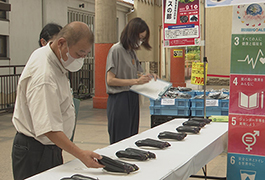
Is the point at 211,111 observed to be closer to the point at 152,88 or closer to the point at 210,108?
the point at 210,108

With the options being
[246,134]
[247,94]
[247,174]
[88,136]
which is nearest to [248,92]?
[247,94]

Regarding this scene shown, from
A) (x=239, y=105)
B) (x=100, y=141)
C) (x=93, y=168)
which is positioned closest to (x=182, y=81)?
(x=100, y=141)

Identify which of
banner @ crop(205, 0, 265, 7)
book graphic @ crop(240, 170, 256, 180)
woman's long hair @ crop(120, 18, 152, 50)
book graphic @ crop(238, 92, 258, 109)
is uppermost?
banner @ crop(205, 0, 265, 7)

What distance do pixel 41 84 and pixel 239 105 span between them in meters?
1.92

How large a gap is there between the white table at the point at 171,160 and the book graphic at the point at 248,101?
12.5 inches

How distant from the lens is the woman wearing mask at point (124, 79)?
3.63m

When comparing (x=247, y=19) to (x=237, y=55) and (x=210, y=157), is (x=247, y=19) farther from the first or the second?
(x=210, y=157)

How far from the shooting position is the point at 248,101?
10.4ft

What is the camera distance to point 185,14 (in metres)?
4.67

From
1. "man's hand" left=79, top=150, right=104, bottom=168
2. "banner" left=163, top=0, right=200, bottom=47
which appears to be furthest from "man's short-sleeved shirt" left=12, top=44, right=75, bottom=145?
"banner" left=163, top=0, right=200, bottom=47

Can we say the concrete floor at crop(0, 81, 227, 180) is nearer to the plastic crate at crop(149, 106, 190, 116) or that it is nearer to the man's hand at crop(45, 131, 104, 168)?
the plastic crate at crop(149, 106, 190, 116)

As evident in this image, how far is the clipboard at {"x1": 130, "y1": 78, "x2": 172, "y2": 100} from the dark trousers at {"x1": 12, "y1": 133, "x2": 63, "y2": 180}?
1509 millimetres

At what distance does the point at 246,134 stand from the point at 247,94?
356 mm

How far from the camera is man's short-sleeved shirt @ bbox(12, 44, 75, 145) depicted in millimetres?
1940
